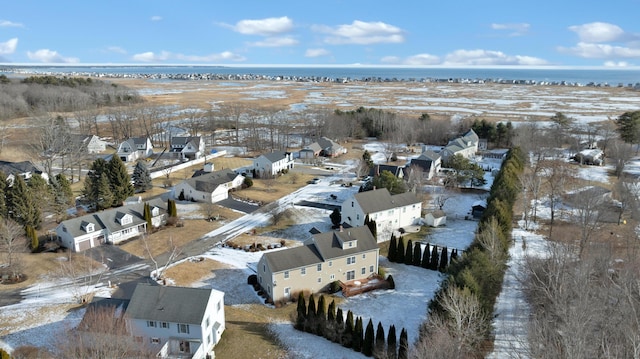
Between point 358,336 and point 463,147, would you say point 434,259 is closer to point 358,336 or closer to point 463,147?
point 358,336

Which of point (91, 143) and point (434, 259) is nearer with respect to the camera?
point (434, 259)

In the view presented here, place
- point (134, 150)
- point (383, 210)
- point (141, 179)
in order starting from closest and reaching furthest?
Result: point (383, 210) → point (141, 179) → point (134, 150)

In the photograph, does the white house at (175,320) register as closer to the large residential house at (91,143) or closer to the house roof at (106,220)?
the house roof at (106,220)

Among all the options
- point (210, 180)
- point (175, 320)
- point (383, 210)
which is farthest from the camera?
point (210, 180)

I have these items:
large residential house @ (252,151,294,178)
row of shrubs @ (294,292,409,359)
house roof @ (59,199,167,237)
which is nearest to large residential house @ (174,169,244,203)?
large residential house @ (252,151,294,178)

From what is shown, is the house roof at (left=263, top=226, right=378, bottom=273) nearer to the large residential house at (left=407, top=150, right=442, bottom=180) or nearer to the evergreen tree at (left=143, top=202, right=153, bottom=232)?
the evergreen tree at (left=143, top=202, right=153, bottom=232)

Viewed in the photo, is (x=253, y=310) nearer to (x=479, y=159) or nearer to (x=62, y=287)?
(x=62, y=287)

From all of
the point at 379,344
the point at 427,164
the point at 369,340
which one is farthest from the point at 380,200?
the point at 427,164
